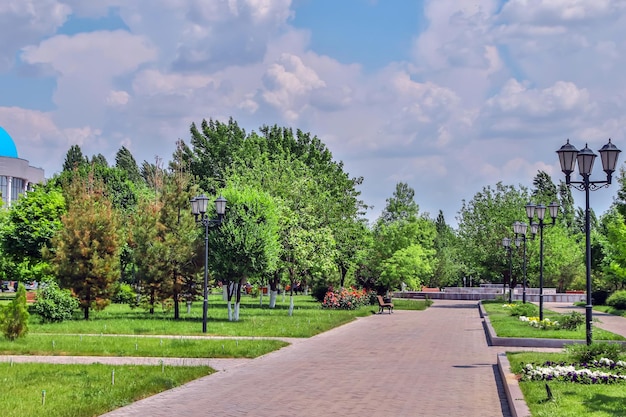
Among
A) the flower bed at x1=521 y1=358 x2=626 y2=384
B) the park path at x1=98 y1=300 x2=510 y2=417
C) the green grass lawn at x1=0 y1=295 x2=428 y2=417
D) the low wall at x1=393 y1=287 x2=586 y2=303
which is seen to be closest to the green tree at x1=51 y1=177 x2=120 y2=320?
the green grass lawn at x1=0 y1=295 x2=428 y2=417

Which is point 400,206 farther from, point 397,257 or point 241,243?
point 241,243

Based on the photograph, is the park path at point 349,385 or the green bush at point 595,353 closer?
the park path at point 349,385

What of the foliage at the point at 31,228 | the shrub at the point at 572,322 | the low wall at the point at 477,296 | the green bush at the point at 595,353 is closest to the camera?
the green bush at the point at 595,353

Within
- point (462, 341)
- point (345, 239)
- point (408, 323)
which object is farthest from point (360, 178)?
point (462, 341)

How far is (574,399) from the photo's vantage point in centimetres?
1172

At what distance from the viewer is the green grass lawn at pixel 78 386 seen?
11562 millimetres

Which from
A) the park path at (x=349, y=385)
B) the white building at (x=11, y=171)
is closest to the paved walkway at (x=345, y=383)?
the park path at (x=349, y=385)

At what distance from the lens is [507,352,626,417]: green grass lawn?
10.6 m

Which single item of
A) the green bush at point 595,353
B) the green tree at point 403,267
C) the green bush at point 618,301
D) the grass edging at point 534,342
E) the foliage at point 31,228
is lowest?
the green bush at point 618,301

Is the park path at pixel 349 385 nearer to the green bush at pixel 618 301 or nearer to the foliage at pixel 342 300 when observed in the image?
the foliage at pixel 342 300

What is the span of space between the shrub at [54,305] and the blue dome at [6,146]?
260 ft

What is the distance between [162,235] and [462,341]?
15065 mm

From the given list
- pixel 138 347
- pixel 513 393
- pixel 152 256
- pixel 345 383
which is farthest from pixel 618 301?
pixel 513 393

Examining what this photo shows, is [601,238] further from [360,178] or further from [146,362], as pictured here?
[146,362]
